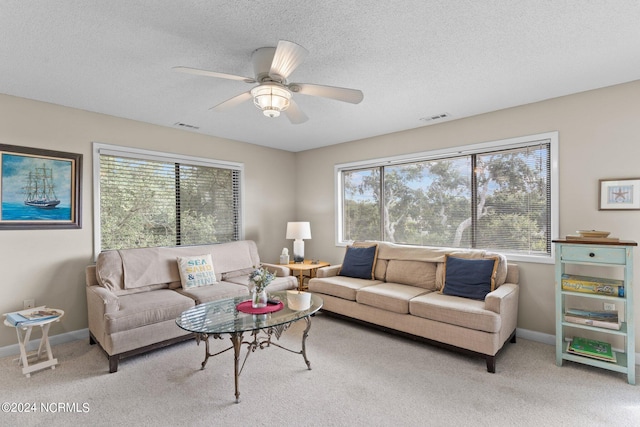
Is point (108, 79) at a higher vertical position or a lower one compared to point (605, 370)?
higher

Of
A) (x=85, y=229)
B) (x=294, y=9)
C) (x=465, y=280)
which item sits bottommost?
(x=465, y=280)

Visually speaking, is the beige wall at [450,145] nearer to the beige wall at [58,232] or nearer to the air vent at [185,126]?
the beige wall at [58,232]

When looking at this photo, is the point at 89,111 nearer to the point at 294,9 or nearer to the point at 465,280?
the point at 294,9

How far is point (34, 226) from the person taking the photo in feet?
10.3

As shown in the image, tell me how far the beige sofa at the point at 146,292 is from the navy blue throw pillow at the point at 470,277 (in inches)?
79.1

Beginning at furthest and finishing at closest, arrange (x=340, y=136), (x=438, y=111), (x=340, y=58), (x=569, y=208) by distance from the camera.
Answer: (x=340, y=136) < (x=438, y=111) < (x=569, y=208) < (x=340, y=58)

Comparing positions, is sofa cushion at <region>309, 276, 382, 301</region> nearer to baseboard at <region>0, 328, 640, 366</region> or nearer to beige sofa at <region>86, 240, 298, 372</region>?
beige sofa at <region>86, 240, 298, 372</region>

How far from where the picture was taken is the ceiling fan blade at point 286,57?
5.91ft

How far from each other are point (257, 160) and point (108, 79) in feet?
8.55

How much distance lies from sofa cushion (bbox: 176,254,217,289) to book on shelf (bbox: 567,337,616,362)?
12.1 feet

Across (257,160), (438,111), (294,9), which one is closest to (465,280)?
(438,111)

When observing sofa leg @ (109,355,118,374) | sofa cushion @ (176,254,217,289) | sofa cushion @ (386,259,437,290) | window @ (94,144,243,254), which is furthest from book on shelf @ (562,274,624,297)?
window @ (94,144,243,254)

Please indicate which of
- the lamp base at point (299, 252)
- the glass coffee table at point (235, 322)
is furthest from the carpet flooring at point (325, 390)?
the lamp base at point (299, 252)

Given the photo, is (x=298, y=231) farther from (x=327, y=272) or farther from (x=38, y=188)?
(x=38, y=188)
